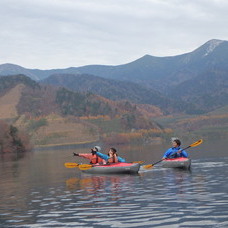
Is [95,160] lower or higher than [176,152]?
lower

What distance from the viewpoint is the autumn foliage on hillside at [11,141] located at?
15500cm

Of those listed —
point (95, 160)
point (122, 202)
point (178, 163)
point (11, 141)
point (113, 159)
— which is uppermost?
point (11, 141)

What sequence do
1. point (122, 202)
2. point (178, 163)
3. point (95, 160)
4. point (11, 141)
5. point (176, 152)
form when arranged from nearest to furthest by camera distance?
point (122, 202) → point (178, 163) → point (176, 152) → point (95, 160) → point (11, 141)

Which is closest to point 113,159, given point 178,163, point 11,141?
point 178,163

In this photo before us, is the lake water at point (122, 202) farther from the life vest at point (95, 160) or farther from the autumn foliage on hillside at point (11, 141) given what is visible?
the autumn foliage on hillside at point (11, 141)

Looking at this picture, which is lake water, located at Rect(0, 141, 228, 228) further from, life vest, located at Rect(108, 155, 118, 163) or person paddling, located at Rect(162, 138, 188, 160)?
person paddling, located at Rect(162, 138, 188, 160)

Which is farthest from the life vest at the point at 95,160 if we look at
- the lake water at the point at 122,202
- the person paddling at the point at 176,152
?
the lake water at the point at 122,202

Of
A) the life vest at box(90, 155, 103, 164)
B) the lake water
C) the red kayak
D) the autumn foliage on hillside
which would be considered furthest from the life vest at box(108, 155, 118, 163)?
the autumn foliage on hillside

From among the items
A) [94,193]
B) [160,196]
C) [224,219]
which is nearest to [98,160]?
[94,193]

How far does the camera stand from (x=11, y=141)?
519ft

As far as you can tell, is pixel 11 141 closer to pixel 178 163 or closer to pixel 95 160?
pixel 95 160

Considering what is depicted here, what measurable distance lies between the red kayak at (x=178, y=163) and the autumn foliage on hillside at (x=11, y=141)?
107m

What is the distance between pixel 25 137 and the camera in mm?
171000

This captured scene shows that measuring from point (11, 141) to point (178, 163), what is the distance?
368 ft
